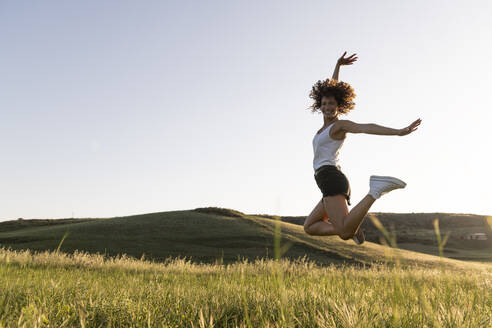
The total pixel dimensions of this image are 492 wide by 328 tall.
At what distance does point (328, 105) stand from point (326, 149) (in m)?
1.08

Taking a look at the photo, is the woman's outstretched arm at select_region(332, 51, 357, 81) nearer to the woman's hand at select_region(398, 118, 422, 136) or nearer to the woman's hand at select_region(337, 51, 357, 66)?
the woman's hand at select_region(337, 51, 357, 66)

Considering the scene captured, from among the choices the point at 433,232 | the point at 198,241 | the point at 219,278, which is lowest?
the point at 198,241

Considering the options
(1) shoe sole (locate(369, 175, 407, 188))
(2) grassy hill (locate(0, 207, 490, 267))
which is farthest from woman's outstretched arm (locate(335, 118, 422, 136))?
(2) grassy hill (locate(0, 207, 490, 267))

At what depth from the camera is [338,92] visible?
766 centimetres

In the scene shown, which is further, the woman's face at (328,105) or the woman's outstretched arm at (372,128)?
the woman's face at (328,105)

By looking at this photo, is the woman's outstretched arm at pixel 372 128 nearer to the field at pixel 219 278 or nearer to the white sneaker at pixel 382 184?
the white sneaker at pixel 382 184

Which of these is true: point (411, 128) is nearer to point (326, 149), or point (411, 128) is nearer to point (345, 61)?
point (326, 149)

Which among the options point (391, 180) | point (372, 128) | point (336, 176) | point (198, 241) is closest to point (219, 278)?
point (336, 176)

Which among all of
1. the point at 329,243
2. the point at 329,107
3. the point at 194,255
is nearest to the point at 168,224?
the point at 194,255

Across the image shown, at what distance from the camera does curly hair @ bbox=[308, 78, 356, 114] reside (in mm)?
7637

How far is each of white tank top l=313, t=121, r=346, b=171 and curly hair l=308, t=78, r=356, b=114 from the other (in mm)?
911

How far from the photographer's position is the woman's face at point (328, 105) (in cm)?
759

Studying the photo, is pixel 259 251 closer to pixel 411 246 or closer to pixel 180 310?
pixel 180 310

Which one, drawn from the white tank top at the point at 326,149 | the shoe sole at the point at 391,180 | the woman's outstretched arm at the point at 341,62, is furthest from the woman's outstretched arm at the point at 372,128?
the woman's outstretched arm at the point at 341,62
